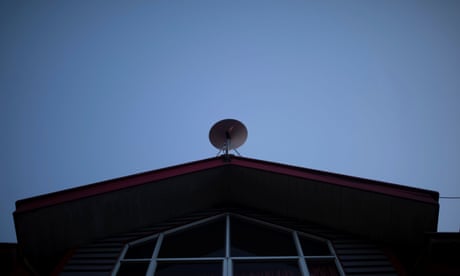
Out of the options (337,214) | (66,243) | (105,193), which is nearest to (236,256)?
(337,214)

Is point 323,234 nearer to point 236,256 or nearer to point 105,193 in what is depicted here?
point 236,256

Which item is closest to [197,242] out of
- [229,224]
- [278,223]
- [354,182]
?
[229,224]

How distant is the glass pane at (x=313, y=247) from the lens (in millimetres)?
6227

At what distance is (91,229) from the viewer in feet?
21.2

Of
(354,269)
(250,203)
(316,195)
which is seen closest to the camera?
(354,269)

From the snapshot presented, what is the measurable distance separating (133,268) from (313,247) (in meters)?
3.35

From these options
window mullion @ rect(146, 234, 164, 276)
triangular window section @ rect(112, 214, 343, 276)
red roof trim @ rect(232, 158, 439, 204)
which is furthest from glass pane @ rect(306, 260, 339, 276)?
window mullion @ rect(146, 234, 164, 276)

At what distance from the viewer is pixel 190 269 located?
5.69 m

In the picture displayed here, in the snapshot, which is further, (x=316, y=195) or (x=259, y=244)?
(x=316, y=195)

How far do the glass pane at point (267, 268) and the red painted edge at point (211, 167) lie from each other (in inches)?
70.8

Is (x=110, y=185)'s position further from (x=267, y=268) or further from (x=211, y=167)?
(x=267, y=268)

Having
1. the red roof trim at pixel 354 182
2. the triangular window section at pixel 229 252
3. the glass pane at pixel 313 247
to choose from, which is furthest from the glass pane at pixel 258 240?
the red roof trim at pixel 354 182

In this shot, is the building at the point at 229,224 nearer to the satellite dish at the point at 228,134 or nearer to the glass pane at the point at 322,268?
the glass pane at the point at 322,268

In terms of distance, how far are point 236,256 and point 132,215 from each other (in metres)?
2.33
